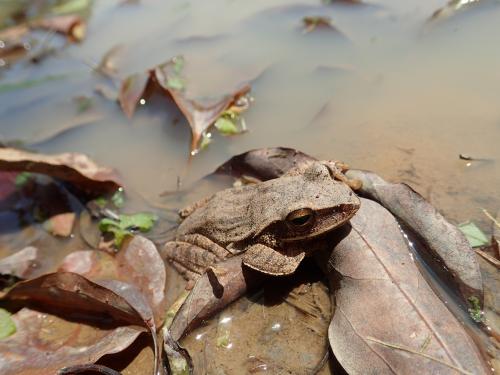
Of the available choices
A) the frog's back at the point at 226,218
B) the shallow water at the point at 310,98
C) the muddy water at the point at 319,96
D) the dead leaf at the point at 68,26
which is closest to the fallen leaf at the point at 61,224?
the shallow water at the point at 310,98

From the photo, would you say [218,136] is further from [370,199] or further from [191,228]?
[370,199]

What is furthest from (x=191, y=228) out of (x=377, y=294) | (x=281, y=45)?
(x=281, y=45)

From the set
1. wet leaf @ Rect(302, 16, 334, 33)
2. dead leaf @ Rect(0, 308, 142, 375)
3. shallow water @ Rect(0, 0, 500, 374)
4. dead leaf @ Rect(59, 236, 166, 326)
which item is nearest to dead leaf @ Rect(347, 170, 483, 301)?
shallow water @ Rect(0, 0, 500, 374)

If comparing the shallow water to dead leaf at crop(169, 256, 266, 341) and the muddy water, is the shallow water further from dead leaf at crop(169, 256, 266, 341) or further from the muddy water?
dead leaf at crop(169, 256, 266, 341)

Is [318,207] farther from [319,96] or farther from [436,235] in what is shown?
[319,96]

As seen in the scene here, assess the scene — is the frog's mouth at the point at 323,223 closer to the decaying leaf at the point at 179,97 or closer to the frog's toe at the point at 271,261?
the frog's toe at the point at 271,261

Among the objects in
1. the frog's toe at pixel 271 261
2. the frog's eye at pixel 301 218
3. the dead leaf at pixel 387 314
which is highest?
the frog's eye at pixel 301 218
